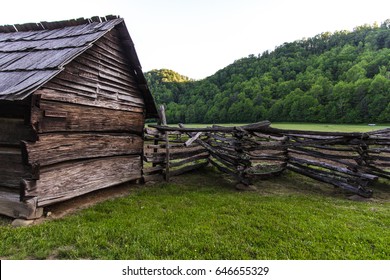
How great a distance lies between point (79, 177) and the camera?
6.10m

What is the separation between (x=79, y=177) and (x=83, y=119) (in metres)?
1.47

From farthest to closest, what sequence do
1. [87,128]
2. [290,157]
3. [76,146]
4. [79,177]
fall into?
[290,157]
[87,128]
[79,177]
[76,146]

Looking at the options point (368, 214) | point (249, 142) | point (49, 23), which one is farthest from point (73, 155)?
point (368, 214)

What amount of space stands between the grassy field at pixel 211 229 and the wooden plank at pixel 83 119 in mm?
2008

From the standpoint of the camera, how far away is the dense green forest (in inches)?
2488

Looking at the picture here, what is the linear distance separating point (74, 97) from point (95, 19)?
2.99 meters

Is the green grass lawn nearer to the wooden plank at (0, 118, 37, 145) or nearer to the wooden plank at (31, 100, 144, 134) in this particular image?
the wooden plank at (0, 118, 37, 145)

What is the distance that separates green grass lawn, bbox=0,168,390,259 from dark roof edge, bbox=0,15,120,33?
17.6 ft

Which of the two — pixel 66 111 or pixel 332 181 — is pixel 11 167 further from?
pixel 332 181

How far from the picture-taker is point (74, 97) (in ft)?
19.0

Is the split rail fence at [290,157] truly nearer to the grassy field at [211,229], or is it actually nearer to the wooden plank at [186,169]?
the wooden plank at [186,169]

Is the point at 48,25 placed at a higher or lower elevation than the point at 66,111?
higher

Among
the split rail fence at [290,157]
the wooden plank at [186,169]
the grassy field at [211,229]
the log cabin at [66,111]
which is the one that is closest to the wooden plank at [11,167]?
the log cabin at [66,111]

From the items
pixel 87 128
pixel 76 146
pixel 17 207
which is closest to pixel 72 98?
pixel 87 128
